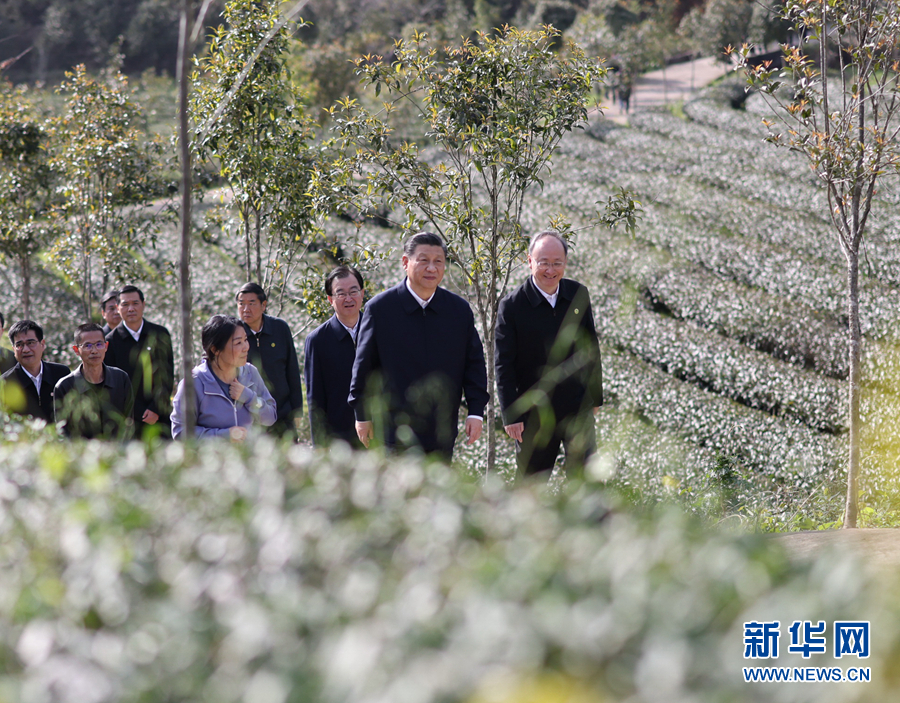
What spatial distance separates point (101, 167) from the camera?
1150 centimetres

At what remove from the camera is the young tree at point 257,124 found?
7012 mm

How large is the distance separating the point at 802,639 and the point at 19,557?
5.29 ft

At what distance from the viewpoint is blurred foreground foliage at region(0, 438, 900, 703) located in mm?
1210

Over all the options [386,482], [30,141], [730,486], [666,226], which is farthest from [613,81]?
[386,482]

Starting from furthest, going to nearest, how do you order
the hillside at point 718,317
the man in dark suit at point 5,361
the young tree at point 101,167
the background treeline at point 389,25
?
the background treeline at point 389,25 → the young tree at point 101,167 → the hillside at point 718,317 → the man in dark suit at point 5,361

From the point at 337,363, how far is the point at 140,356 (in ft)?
5.25

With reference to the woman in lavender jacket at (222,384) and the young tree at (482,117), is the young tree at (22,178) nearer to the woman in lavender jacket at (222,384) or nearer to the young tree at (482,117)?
the young tree at (482,117)

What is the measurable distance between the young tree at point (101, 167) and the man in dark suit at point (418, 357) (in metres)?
8.10

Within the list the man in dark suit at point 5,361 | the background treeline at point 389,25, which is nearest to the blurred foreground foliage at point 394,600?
the man in dark suit at point 5,361

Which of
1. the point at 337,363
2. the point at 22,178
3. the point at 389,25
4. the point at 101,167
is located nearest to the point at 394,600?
the point at 337,363

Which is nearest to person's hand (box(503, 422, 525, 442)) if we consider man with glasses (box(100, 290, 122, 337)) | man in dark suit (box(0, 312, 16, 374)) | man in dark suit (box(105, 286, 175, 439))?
man in dark suit (box(105, 286, 175, 439))

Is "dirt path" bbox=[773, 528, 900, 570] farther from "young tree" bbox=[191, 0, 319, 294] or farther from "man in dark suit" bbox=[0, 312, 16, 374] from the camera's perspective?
"young tree" bbox=[191, 0, 319, 294]

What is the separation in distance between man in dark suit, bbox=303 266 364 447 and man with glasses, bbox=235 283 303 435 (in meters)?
0.46

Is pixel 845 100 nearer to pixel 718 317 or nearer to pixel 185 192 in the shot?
pixel 185 192
